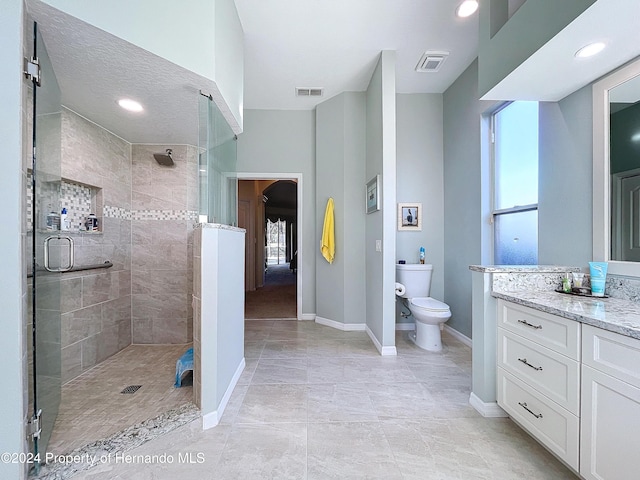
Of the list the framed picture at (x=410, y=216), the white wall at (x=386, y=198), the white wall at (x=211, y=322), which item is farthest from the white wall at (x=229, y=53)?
the framed picture at (x=410, y=216)

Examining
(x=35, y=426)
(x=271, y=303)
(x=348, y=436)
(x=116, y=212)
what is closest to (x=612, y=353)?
(x=348, y=436)

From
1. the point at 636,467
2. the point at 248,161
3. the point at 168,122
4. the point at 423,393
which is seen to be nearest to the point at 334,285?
the point at 423,393

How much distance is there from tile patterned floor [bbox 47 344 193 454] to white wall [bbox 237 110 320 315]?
2061 millimetres

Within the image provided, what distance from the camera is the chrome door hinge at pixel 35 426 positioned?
1.22m

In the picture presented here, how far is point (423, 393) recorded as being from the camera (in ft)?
6.58

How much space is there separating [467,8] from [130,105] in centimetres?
274

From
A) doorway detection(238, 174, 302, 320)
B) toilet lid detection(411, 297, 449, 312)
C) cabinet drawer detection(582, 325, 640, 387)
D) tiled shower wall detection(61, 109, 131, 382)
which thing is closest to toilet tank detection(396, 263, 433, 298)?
toilet lid detection(411, 297, 449, 312)

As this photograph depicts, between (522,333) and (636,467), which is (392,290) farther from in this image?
(636,467)

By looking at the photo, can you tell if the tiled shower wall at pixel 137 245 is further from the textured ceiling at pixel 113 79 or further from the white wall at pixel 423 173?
the white wall at pixel 423 173

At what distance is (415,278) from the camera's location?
10.5ft

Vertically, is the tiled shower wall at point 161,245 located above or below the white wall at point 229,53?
below

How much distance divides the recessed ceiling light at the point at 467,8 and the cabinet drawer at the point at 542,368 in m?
2.43

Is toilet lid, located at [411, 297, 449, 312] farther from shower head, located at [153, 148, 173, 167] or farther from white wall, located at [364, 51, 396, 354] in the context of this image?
shower head, located at [153, 148, 173, 167]
